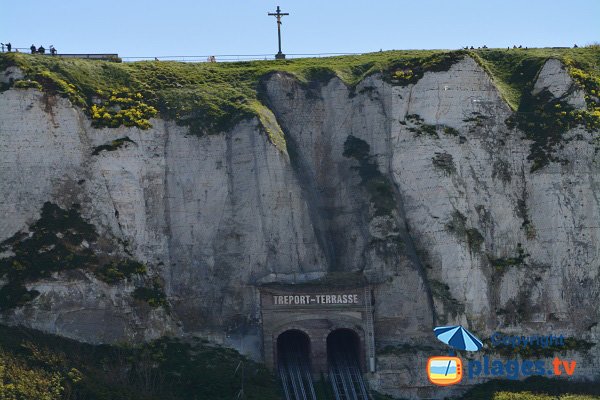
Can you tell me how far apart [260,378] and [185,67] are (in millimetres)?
27297

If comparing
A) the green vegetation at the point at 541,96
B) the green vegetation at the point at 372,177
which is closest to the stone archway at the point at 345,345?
the green vegetation at the point at 372,177

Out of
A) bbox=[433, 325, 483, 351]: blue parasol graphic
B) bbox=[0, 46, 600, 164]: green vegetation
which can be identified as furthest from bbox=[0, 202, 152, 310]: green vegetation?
bbox=[433, 325, 483, 351]: blue parasol graphic

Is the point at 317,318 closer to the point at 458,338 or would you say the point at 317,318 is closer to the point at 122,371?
the point at 458,338

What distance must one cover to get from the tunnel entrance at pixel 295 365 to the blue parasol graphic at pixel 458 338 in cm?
857

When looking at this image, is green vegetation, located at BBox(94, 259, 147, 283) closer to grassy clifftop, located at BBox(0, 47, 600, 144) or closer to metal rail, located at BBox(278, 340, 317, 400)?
grassy clifftop, located at BBox(0, 47, 600, 144)

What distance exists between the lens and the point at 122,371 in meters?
71.7

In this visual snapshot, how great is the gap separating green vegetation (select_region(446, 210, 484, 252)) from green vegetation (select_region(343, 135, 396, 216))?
4.08m

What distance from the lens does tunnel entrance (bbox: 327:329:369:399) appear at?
75.3 meters

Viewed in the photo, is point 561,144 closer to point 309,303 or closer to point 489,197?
point 489,197

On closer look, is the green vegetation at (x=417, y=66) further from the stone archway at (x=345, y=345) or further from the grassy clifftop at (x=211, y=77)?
the stone archway at (x=345, y=345)

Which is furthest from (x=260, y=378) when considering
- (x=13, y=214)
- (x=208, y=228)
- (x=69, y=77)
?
(x=69, y=77)

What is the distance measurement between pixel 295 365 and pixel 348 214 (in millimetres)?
11320

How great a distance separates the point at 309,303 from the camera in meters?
77.6

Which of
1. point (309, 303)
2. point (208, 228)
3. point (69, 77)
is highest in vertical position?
point (69, 77)
